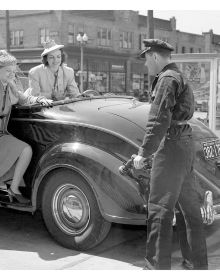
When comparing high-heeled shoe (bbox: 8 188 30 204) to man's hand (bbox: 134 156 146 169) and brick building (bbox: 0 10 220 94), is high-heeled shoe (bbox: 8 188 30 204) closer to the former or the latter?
man's hand (bbox: 134 156 146 169)

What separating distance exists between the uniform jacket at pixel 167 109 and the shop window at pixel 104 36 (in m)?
37.0

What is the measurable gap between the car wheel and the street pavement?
0.45 ft

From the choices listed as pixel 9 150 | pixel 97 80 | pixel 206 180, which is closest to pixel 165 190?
pixel 206 180

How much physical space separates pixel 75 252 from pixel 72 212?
14.3 inches

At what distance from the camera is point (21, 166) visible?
14.9 feet

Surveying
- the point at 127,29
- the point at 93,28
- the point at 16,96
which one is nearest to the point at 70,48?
the point at 93,28

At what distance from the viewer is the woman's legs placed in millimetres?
4527

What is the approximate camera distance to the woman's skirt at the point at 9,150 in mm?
4562

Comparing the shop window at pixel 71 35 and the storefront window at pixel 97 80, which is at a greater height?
the shop window at pixel 71 35

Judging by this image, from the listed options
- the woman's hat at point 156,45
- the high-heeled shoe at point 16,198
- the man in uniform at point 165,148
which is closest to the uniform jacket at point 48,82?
the high-heeled shoe at point 16,198

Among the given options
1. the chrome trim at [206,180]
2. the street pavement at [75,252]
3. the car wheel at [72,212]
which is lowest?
the street pavement at [75,252]

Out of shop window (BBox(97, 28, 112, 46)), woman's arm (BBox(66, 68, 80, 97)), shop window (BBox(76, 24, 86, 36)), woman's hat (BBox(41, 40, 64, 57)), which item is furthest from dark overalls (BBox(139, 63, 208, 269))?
shop window (BBox(97, 28, 112, 46))

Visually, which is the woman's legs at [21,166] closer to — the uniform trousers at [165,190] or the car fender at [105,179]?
the car fender at [105,179]
